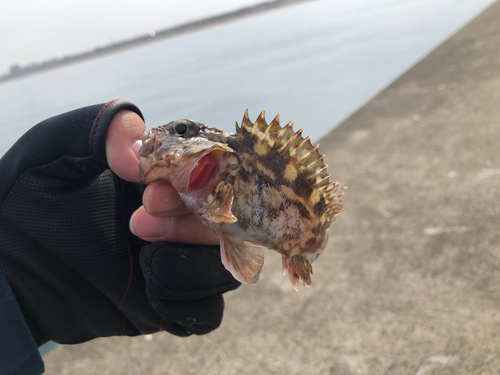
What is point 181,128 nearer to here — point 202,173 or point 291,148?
point 202,173

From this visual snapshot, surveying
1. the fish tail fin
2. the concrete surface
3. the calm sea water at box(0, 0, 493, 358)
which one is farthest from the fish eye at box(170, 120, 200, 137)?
the calm sea water at box(0, 0, 493, 358)

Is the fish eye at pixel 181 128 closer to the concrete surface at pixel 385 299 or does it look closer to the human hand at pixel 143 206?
the human hand at pixel 143 206

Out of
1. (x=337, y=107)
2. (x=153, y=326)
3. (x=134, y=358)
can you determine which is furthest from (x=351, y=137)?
(x=153, y=326)

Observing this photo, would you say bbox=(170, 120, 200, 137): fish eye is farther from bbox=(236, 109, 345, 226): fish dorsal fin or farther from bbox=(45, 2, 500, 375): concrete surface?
bbox=(45, 2, 500, 375): concrete surface

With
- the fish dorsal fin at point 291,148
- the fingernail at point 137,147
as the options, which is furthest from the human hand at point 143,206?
the fish dorsal fin at point 291,148

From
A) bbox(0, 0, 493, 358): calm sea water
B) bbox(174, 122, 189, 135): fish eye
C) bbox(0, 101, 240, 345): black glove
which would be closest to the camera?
bbox(174, 122, 189, 135): fish eye

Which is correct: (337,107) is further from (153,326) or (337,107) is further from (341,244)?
(153,326)
